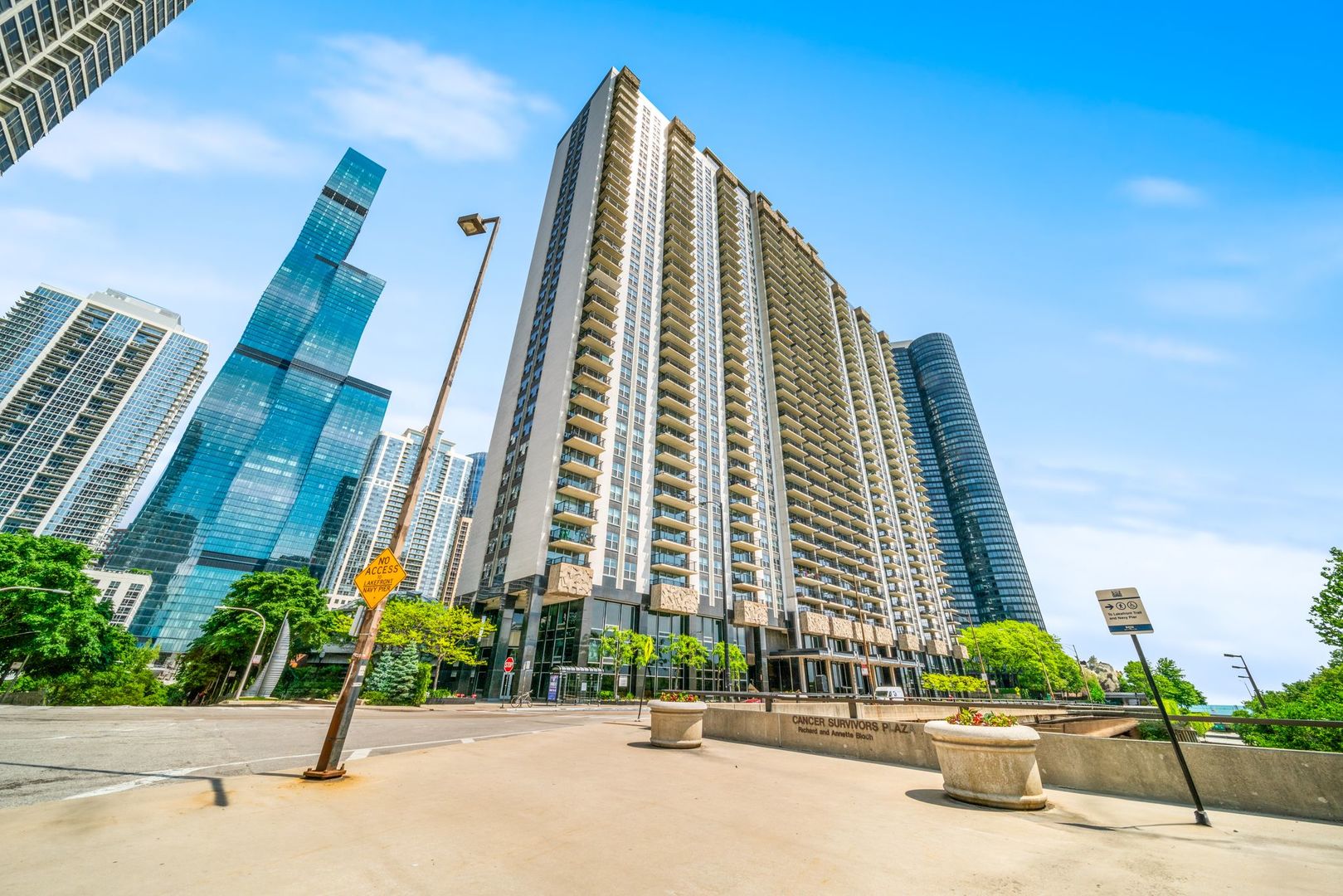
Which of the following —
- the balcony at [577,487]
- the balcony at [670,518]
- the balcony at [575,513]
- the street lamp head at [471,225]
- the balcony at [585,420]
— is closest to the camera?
the street lamp head at [471,225]

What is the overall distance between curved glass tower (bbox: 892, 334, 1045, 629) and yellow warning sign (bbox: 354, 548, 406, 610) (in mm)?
148695

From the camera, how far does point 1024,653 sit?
70.1 m

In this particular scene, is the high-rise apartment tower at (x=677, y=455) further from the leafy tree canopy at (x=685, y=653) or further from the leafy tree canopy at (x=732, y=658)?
the leafy tree canopy at (x=732, y=658)

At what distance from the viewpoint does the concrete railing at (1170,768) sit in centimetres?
643

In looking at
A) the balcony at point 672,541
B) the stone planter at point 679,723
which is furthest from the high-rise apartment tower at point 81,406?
the stone planter at point 679,723

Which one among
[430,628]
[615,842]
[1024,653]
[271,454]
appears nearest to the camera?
[615,842]

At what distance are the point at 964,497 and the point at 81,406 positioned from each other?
243727 millimetres

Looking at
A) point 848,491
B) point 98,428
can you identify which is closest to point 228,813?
point 848,491

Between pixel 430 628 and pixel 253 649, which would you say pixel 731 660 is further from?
pixel 253 649

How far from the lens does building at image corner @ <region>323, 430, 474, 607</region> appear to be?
16462 cm

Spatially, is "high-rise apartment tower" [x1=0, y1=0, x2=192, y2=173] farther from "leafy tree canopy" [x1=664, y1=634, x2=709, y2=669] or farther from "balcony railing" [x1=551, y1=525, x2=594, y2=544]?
"leafy tree canopy" [x1=664, y1=634, x2=709, y2=669]

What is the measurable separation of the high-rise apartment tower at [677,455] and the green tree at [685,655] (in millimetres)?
1409

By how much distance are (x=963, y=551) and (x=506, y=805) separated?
171m

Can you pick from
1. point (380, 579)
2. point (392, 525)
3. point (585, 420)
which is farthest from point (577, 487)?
point (392, 525)
